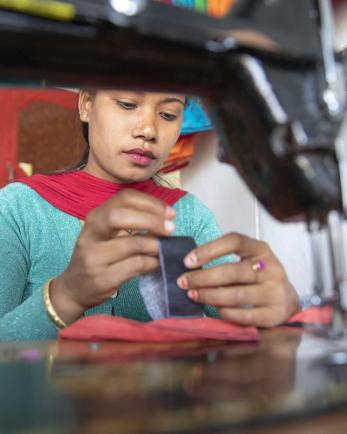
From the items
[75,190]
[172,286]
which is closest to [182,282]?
[172,286]

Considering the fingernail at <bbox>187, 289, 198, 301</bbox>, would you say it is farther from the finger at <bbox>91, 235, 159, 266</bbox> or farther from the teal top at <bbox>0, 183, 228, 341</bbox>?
the teal top at <bbox>0, 183, 228, 341</bbox>

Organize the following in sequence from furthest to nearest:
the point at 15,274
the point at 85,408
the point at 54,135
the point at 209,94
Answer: the point at 54,135, the point at 15,274, the point at 209,94, the point at 85,408

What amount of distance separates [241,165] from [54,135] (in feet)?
5.19

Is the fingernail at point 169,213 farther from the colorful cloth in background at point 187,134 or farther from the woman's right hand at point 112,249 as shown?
the colorful cloth in background at point 187,134

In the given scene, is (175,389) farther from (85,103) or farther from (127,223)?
(85,103)

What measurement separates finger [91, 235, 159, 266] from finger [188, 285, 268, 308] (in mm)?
71

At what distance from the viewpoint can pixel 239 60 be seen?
50 centimetres

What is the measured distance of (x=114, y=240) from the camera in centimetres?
69

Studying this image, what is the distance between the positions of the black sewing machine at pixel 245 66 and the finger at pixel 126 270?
20 cm

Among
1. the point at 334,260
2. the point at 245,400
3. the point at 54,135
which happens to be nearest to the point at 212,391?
the point at 245,400

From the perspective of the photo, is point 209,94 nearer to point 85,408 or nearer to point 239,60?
point 239,60

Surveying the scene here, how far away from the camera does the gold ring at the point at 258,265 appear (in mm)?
736

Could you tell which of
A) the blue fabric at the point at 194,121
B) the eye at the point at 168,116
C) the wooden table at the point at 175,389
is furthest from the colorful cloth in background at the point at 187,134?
the wooden table at the point at 175,389

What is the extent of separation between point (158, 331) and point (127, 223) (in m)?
0.14
